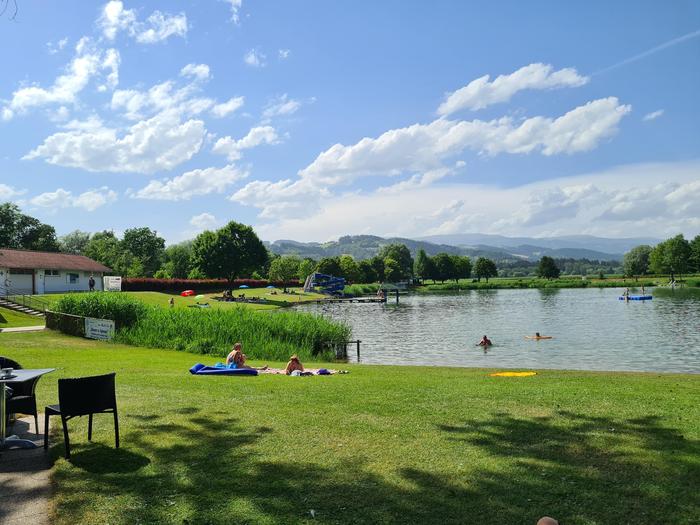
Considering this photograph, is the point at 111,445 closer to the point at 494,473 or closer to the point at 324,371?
the point at 494,473

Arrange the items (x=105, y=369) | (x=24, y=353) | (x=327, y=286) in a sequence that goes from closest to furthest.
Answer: (x=105, y=369)
(x=24, y=353)
(x=327, y=286)

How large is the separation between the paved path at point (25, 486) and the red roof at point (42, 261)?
5468 centimetres

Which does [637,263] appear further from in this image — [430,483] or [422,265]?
[430,483]

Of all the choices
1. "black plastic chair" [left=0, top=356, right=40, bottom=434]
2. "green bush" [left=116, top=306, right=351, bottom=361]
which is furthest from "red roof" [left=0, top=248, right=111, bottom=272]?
"black plastic chair" [left=0, top=356, right=40, bottom=434]

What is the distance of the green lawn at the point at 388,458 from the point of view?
5754mm

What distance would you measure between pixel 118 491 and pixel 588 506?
17.6 ft

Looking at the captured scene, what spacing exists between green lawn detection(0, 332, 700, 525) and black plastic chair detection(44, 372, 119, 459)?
0.66 m

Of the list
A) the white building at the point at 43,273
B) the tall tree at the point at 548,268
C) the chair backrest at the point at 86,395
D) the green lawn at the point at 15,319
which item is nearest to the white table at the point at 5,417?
the chair backrest at the point at 86,395

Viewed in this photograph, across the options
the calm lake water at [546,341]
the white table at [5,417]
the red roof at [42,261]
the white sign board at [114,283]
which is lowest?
the calm lake water at [546,341]

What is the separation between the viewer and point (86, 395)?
7.38m

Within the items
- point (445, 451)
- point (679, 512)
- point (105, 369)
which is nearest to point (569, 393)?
point (445, 451)

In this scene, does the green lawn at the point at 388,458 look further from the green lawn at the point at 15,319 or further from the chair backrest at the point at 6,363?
the green lawn at the point at 15,319

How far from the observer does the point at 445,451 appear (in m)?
7.53

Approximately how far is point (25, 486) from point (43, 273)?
6041 centimetres
